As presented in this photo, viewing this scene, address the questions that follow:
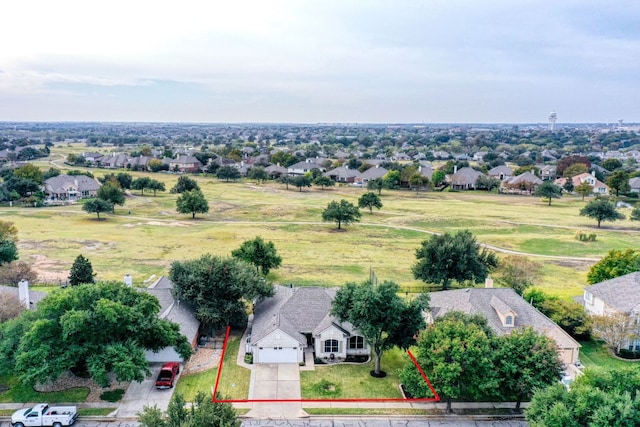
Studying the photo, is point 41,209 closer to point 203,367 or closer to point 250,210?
point 250,210

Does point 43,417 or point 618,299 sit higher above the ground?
point 618,299

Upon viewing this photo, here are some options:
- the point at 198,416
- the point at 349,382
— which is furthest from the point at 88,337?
the point at 349,382

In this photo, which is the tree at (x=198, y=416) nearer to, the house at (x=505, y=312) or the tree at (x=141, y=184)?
the house at (x=505, y=312)

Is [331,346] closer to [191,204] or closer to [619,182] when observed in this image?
[191,204]

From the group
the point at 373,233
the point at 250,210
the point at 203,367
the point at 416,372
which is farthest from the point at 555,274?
the point at 250,210

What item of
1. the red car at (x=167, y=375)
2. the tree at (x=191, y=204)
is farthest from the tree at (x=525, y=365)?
the tree at (x=191, y=204)
